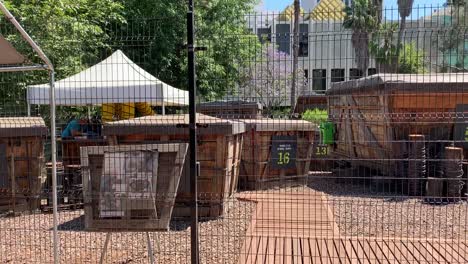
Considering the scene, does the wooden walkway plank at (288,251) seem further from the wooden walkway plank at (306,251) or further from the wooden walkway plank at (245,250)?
the wooden walkway plank at (245,250)

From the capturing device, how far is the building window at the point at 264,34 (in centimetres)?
441

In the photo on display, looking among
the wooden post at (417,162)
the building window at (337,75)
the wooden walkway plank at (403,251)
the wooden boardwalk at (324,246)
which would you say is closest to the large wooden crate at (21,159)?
the wooden boardwalk at (324,246)

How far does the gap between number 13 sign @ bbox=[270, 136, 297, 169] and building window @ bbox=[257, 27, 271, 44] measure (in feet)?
17.3

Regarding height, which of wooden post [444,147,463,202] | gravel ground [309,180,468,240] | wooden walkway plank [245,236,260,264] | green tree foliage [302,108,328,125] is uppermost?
green tree foliage [302,108,328,125]

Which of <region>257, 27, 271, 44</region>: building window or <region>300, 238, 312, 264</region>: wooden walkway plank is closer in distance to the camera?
<region>257, 27, 271, 44</region>: building window

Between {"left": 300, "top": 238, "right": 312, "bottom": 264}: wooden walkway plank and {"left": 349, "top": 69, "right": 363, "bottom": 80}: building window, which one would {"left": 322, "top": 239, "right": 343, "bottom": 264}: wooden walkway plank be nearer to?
{"left": 300, "top": 238, "right": 312, "bottom": 264}: wooden walkway plank

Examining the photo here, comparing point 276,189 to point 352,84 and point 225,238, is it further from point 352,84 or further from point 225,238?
point 225,238

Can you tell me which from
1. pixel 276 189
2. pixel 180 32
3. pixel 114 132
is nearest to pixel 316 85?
pixel 114 132

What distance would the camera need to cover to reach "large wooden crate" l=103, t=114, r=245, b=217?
7.12 meters

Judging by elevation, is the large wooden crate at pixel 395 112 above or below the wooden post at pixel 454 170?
above

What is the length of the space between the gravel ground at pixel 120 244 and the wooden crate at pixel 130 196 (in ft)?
2.96

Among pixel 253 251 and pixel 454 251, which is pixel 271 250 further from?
pixel 454 251

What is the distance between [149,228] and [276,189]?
5874 millimetres

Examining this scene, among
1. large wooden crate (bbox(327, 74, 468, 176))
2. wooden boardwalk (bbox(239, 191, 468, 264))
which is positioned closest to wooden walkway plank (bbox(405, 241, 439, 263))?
wooden boardwalk (bbox(239, 191, 468, 264))
